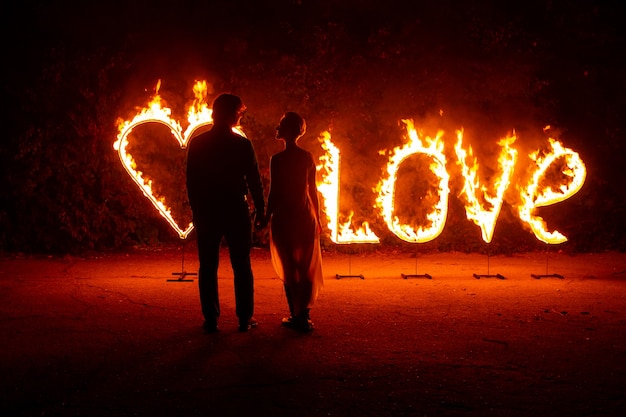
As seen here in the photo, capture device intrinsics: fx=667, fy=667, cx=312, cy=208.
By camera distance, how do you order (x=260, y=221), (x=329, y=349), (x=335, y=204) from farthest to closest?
(x=335, y=204)
(x=260, y=221)
(x=329, y=349)

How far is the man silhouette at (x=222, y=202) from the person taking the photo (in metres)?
6.13

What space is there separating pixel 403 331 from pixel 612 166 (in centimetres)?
761

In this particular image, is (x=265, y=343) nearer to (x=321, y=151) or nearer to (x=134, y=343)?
(x=134, y=343)

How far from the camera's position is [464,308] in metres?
7.14

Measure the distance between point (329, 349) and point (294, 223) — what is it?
50.5 inches

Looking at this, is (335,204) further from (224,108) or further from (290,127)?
(224,108)

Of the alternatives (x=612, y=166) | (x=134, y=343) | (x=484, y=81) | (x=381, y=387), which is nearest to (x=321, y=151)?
(x=484, y=81)

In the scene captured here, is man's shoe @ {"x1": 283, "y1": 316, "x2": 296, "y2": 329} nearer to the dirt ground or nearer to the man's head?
the dirt ground

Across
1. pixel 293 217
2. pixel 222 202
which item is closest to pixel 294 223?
pixel 293 217

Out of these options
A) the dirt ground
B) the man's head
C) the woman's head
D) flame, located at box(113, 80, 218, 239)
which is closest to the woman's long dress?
the woman's head

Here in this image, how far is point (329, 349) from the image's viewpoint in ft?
18.5

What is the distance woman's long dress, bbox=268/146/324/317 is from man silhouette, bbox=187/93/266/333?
8.5 inches

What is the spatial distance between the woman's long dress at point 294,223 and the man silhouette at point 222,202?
0.22m

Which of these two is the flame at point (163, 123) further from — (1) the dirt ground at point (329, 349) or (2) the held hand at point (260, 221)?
(2) the held hand at point (260, 221)
